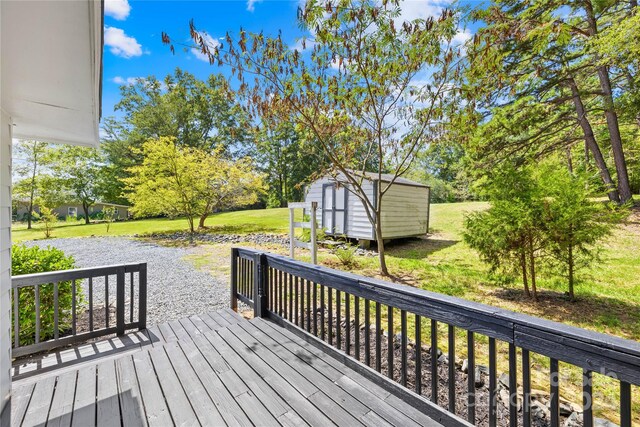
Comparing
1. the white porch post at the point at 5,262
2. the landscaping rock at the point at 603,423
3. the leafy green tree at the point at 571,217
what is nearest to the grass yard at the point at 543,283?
the landscaping rock at the point at 603,423

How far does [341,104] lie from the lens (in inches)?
223

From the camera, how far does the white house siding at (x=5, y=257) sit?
1.81m

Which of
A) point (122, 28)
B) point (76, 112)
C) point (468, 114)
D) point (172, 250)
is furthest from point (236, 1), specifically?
point (172, 250)

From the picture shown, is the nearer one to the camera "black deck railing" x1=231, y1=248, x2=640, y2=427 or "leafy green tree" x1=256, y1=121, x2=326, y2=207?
"black deck railing" x1=231, y1=248, x2=640, y2=427

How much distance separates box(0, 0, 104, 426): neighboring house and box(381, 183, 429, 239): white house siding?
783 centimetres

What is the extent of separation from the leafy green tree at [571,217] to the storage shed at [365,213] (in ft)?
15.1

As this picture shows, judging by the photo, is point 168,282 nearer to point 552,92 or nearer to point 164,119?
point 552,92

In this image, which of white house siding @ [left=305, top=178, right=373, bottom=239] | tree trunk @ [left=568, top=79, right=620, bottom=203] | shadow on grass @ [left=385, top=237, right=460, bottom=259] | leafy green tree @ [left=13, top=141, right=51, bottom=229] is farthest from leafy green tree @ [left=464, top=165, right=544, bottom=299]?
leafy green tree @ [left=13, top=141, right=51, bottom=229]

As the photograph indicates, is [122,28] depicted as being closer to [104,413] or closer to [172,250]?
[172,250]

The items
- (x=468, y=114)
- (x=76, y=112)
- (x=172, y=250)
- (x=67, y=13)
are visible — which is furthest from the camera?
(x=172, y=250)

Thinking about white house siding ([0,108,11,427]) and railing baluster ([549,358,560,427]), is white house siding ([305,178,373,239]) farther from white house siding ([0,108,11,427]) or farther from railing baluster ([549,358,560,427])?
white house siding ([0,108,11,427])

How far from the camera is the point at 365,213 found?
897 centimetres

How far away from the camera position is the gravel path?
450cm

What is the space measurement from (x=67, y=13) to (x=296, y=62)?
431 cm
